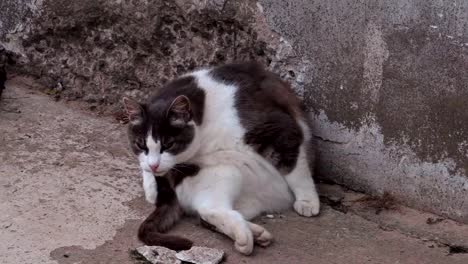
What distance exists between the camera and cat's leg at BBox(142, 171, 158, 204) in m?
3.78

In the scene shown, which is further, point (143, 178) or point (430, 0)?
point (143, 178)

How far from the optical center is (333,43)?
388cm

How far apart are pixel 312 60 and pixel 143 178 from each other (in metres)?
0.97

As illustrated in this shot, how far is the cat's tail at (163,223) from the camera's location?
341 centimetres

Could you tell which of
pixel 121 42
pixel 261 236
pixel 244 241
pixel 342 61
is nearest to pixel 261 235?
pixel 261 236

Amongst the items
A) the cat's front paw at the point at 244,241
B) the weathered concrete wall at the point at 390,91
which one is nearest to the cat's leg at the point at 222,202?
the cat's front paw at the point at 244,241

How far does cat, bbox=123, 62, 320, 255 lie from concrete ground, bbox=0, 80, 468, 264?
3.9 inches

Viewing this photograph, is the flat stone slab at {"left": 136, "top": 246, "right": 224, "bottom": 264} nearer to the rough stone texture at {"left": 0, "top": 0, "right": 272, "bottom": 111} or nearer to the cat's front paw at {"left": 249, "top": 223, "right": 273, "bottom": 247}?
the cat's front paw at {"left": 249, "top": 223, "right": 273, "bottom": 247}

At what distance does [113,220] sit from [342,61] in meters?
Result: 1.27

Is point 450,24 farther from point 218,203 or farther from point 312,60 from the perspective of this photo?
point 218,203

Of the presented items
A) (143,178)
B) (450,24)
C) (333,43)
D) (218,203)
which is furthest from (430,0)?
(143,178)

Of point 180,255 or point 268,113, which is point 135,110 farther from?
point 180,255

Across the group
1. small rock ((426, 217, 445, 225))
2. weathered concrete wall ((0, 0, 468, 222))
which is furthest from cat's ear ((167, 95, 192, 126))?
small rock ((426, 217, 445, 225))

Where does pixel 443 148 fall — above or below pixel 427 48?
below
